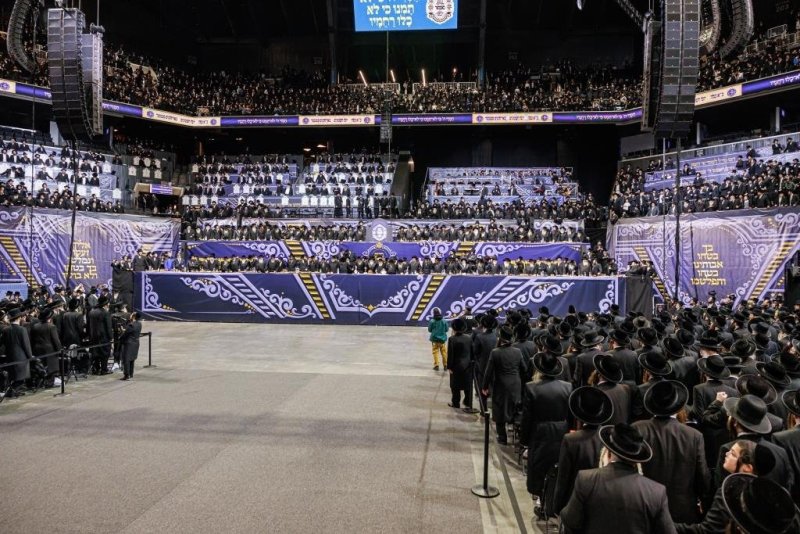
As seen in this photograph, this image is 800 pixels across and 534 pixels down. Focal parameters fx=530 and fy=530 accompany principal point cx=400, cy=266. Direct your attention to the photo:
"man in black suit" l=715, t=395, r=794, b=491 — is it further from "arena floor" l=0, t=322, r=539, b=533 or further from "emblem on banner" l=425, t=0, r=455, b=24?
"emblem on banner" l=425, t=0, r=455, b=24

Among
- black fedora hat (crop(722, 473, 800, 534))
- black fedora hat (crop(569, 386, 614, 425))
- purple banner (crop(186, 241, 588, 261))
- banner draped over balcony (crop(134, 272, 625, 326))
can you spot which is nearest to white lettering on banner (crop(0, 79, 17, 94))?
purple banner (crop(186, 241, 588, 261))

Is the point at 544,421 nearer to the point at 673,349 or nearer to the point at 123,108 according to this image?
the point at 673,349

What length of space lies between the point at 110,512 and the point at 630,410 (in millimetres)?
4702

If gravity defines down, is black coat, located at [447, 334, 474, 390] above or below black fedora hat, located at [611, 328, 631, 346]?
below

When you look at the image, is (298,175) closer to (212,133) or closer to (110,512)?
(212,133)

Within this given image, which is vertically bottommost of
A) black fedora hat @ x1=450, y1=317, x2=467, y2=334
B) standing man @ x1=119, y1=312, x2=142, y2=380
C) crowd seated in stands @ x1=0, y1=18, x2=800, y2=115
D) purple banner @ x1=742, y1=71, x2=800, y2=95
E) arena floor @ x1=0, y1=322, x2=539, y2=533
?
arena floor @ x1=0, y1=322, x2=539, y2=533

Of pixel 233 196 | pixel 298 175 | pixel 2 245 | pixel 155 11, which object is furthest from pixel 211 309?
pixel 155 11

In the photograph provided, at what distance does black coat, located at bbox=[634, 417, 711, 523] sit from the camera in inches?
134

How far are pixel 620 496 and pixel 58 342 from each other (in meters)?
10.4

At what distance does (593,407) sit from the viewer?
3.45 metres

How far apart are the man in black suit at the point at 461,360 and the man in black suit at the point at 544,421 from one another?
135 inches

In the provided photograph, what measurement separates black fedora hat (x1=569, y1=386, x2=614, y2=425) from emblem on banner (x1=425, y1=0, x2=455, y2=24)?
3383 centimetres

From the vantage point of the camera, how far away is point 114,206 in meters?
24.8

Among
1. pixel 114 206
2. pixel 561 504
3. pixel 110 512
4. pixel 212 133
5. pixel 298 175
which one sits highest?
pixel 212 133
